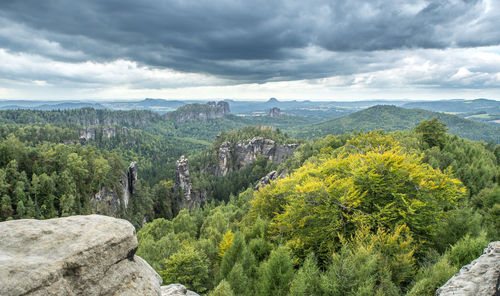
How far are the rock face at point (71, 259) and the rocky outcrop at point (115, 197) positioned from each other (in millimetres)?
70809

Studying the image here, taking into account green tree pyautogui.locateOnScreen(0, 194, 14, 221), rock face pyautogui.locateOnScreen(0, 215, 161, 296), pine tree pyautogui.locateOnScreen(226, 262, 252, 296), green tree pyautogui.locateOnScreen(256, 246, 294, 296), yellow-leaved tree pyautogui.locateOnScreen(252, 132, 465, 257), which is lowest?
green tree pyautogui.locateOnScreen(0, 194, 14, 221)

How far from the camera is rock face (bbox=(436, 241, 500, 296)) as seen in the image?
8141 mm

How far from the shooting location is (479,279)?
28.6 feet

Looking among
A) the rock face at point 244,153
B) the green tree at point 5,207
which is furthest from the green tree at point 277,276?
the rock face at point 244,153

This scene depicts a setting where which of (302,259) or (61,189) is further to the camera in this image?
(61,189)

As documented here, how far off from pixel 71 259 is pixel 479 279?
13482 mm

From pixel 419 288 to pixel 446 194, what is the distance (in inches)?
420

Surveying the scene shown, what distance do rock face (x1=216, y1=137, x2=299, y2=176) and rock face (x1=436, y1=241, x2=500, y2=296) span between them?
115 m

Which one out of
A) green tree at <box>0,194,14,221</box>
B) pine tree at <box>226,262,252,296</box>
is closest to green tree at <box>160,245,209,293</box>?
pine tree at <box>226,262,252,296</box>

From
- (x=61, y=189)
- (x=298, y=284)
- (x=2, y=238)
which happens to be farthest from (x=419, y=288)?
(x=61, y=189)

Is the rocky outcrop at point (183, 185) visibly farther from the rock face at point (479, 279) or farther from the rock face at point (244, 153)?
the rock face at point (479, 279)

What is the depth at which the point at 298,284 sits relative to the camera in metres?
12.5

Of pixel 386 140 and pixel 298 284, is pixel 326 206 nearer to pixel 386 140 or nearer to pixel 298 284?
pixel 298 284

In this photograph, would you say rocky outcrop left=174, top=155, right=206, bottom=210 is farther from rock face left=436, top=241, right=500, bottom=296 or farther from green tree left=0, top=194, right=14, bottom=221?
rock face left=436, top=241, right=500, bottom=296
